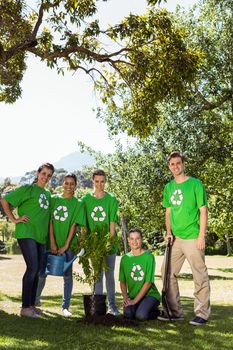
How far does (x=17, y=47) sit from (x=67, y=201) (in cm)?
378

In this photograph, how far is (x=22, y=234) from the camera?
295 inches

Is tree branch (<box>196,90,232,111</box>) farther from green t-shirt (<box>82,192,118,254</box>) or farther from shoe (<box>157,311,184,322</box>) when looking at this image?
shoe (<box>157,311,184,322</box>)

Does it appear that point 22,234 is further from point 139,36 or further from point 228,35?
point 228,35

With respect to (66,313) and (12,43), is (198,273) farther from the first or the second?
(12,43)

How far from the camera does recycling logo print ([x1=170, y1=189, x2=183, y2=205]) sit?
7.44m

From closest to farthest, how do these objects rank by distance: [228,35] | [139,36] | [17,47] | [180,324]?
[180,324] → [17,47] → [139,36] → [228,35]

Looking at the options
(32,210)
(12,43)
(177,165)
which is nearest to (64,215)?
(32,210)

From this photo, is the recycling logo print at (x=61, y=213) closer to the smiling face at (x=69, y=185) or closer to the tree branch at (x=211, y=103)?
the smiling face at (x=69, y=185)

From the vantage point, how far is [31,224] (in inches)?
297

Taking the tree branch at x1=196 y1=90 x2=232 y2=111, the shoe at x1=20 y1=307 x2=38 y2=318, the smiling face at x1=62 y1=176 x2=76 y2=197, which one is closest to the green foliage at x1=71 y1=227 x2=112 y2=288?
the smiling face at x1=62 y1=176 x2=76 y2=197

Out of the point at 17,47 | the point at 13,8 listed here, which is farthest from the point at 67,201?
the point at 13,8

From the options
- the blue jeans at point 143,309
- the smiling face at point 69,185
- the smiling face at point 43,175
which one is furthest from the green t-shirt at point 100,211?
the blue jeans at point 143,309

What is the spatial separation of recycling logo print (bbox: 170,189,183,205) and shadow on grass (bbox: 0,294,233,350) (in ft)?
5.52

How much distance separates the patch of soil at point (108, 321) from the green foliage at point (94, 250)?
484mm
